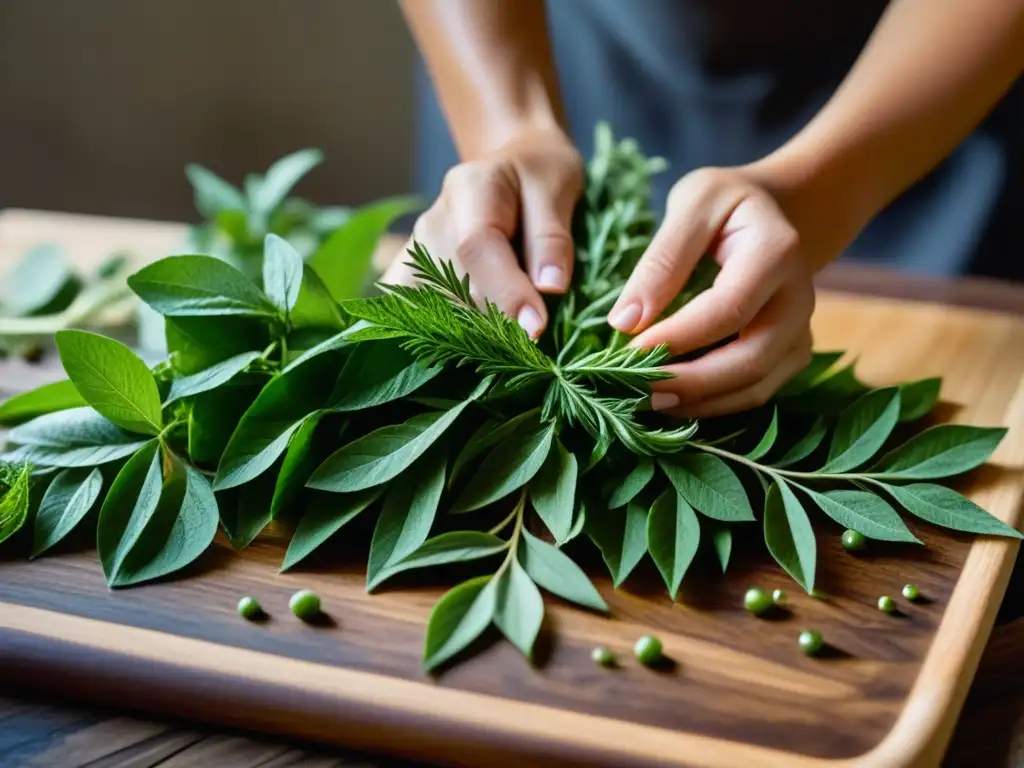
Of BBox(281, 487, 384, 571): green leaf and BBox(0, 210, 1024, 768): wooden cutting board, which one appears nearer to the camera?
BBox(0, 210, 1024, 768): wooden cutting board

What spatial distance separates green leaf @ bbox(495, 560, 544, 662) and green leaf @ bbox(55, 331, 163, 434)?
261mm

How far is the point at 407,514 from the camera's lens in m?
0.66

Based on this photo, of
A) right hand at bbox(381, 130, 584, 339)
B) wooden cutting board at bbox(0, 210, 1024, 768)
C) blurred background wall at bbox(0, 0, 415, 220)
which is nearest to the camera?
wooden cutting board at bbox(0, 210, 1024, 768)

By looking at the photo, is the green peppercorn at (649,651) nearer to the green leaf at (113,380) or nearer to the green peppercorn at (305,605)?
the green peppercorn at (305,605)

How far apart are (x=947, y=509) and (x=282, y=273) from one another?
0.47 m

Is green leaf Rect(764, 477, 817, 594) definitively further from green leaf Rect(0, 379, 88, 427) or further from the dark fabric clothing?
the dark fabric clothing

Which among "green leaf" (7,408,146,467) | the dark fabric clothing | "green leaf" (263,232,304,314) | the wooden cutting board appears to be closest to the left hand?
the wooden cutting board

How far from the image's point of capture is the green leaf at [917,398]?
0.85 metres

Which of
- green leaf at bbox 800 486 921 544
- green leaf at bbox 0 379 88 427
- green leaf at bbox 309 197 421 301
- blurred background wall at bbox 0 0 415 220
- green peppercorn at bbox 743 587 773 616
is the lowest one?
green peppercorn at bbox 743 587 773 616

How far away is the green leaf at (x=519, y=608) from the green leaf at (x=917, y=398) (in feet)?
1.27

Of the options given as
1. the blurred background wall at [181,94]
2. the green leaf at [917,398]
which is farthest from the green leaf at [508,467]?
the blurred background wall at [181,94]

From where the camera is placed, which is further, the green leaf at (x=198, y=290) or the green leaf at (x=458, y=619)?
the green leaf at (x=198, y=290)

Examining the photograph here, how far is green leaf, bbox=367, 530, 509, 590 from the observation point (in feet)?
2.06

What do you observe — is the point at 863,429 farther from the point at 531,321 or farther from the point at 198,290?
the point at 198,290
